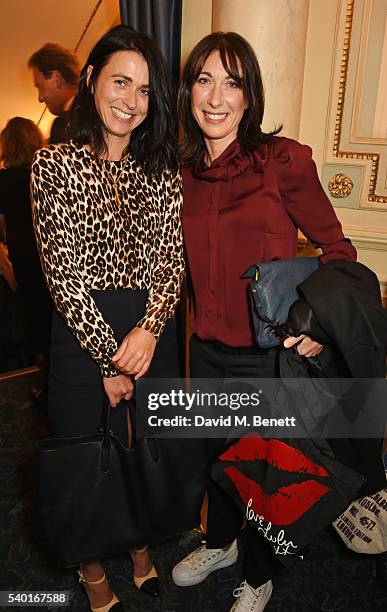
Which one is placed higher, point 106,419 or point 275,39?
point 275,39

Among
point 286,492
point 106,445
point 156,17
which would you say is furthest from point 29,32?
point 286,492

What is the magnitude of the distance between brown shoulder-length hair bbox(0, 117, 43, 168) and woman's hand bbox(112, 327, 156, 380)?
2046 mm

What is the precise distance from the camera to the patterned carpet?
1878 mm

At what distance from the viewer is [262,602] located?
5.96ft

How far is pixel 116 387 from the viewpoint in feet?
5.19

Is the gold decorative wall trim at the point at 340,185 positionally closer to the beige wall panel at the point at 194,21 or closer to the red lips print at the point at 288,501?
the beige wall panel at the point at 194,21

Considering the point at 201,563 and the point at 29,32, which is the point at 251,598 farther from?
the point at 29,32

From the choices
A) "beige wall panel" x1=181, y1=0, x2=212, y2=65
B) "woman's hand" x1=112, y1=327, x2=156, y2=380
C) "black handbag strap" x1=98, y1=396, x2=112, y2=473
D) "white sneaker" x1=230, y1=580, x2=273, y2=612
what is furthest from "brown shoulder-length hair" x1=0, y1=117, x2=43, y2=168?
"white sneaker" x1=230, y1=580, x2=273, y2=612

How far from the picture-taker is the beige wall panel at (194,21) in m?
2.59

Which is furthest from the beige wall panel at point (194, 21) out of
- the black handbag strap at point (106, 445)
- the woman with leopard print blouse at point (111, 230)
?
the black handbag strap at point (106, 445)

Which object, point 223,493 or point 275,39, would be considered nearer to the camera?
point 223,493

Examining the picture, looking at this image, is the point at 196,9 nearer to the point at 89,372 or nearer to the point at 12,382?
the point at 89,372

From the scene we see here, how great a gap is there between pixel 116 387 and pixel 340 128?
1714 mm

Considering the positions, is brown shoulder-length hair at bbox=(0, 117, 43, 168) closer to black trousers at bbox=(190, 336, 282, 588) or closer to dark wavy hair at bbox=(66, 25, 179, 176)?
dark wavy hair at bbox=(66, 25, 179, 176)
